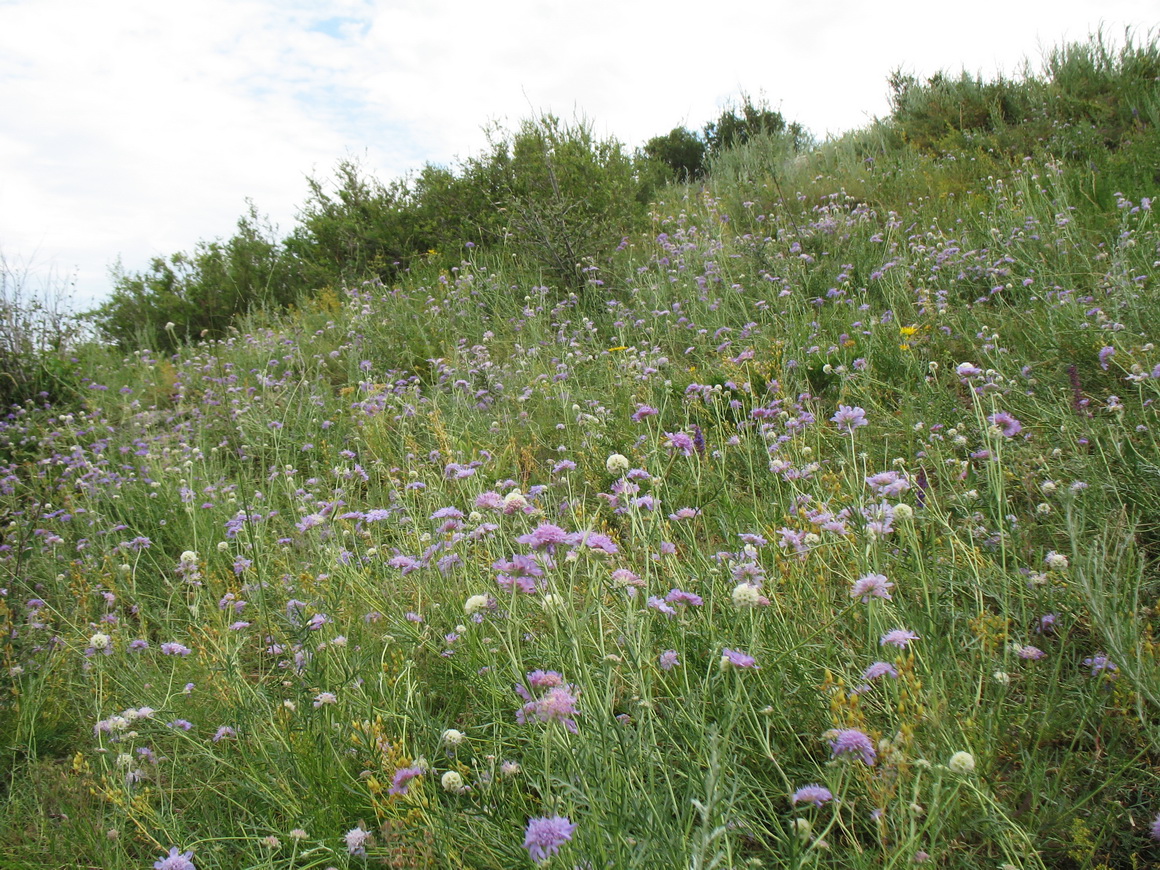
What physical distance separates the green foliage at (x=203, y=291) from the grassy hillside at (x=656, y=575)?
10.8 feet

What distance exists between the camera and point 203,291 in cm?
935

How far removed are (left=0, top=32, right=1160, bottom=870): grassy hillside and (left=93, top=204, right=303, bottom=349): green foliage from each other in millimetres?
3293

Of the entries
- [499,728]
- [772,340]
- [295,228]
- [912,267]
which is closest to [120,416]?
[295,228]

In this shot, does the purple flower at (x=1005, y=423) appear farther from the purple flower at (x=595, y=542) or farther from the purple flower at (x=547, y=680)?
the purple flower at (x=547, y=680)

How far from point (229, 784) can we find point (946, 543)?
2.10m

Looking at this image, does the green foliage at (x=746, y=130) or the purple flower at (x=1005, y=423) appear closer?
the purple flower at (x=1005, y=423)

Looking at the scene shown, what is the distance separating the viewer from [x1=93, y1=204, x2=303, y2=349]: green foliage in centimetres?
903

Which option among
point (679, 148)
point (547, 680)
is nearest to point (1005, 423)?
point (547, 680)

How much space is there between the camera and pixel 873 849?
1271 millimetres

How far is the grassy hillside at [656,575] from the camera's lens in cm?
127

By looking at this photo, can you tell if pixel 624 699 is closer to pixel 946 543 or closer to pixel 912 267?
pixel 946 543

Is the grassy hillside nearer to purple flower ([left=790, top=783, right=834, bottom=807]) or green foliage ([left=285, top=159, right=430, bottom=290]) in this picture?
purple flower ([left=790, top=783, right=834, bottom=807])

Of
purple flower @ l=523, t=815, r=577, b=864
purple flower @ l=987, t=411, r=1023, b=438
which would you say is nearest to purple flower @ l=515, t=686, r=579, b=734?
purple flower @ l=523, t=815, r=577, b=864

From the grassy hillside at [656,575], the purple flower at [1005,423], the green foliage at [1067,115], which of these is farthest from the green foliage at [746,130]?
the purple flower at [1005,423]
